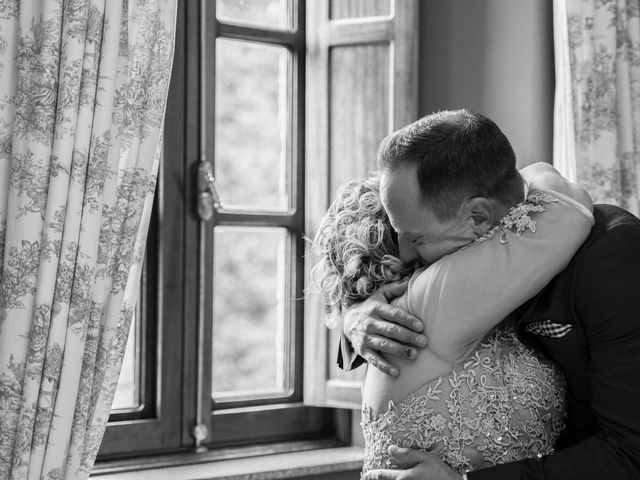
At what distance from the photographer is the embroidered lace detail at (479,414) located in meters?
1.45

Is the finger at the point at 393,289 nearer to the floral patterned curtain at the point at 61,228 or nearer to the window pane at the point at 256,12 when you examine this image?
the floral patterned curtain at the point at 61,228

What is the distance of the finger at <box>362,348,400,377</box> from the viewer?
58.4 inches

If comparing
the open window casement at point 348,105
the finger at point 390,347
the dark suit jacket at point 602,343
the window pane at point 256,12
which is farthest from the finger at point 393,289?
the window pane at point 256,12

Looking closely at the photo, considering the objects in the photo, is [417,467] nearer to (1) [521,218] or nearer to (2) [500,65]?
(1) [521,218]

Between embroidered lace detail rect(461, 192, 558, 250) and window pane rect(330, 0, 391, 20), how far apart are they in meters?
1.41

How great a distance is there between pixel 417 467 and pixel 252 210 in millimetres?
1389

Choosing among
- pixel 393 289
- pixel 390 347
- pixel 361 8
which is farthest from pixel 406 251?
pixel 361 8

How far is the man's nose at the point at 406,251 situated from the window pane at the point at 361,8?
1376mm

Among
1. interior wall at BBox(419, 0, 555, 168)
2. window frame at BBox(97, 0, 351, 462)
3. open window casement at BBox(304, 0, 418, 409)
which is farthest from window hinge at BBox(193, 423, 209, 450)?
interior wall at BBox(419, 0, 555, 168)

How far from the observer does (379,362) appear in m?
1.51

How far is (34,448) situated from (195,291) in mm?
807

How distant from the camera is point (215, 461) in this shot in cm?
254

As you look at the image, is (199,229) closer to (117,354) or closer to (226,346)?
(226,346)

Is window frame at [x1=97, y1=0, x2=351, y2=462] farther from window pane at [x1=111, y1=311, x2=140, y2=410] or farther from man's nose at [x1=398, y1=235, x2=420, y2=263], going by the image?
man's nose at [x1=398, y1=235, x2=420, y2=263]
